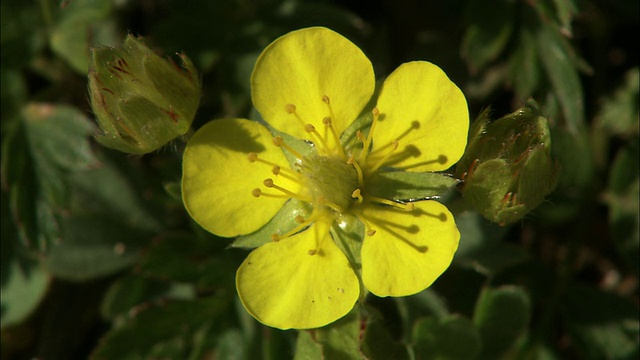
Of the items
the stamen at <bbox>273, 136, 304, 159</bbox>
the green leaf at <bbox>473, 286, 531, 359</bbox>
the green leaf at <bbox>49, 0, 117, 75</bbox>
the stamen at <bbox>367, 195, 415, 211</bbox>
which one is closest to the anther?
the stamen at <bbox>273, 136, 304, 159</bbox>

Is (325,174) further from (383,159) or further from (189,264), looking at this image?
(189,264)

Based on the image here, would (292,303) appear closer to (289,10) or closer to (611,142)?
(289,10)

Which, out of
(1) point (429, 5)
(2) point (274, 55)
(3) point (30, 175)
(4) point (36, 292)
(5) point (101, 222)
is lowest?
(4) point (36, 292)

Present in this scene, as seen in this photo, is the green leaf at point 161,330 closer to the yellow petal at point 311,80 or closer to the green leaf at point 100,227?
the green leaf at point 100,227

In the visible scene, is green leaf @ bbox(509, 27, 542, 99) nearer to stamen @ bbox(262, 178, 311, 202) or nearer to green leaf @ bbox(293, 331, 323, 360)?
stamen @ bbox(262, 178, 311, 202)

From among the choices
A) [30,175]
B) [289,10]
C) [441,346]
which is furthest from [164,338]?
[289,10]

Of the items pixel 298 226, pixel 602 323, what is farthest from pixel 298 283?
pixel 602 323

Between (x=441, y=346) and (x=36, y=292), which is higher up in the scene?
(x=441, y=346)
